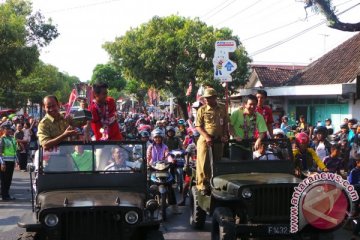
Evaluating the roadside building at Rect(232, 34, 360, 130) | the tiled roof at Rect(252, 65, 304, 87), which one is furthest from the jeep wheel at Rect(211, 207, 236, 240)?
the tiled roof at Rect(252, 65, 304, 87)

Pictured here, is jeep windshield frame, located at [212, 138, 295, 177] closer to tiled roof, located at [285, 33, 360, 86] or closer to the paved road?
the paved road

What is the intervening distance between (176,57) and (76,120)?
24.1 meters

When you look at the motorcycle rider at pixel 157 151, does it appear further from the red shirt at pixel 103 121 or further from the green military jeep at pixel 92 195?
the green military jeep at pixel 92 195

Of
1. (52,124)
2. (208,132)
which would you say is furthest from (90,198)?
(208,132)

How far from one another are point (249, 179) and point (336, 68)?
19533 mm

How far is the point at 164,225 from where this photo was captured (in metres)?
9.46

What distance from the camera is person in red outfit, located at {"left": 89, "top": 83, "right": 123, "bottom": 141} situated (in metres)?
7.64

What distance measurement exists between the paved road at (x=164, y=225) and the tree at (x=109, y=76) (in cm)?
6238

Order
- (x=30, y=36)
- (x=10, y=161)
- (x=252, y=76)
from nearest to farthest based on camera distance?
(x=10, y=161) → (x=30, y=36) → (x=252, y=76)

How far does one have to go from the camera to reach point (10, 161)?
41.2 ft

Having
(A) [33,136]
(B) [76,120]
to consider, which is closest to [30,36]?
(A) [33,136]

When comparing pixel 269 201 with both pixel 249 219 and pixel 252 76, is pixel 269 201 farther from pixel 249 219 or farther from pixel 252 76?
pixel 252 76

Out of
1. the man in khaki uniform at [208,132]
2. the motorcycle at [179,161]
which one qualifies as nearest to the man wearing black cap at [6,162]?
the motorcycle at [179,161]
